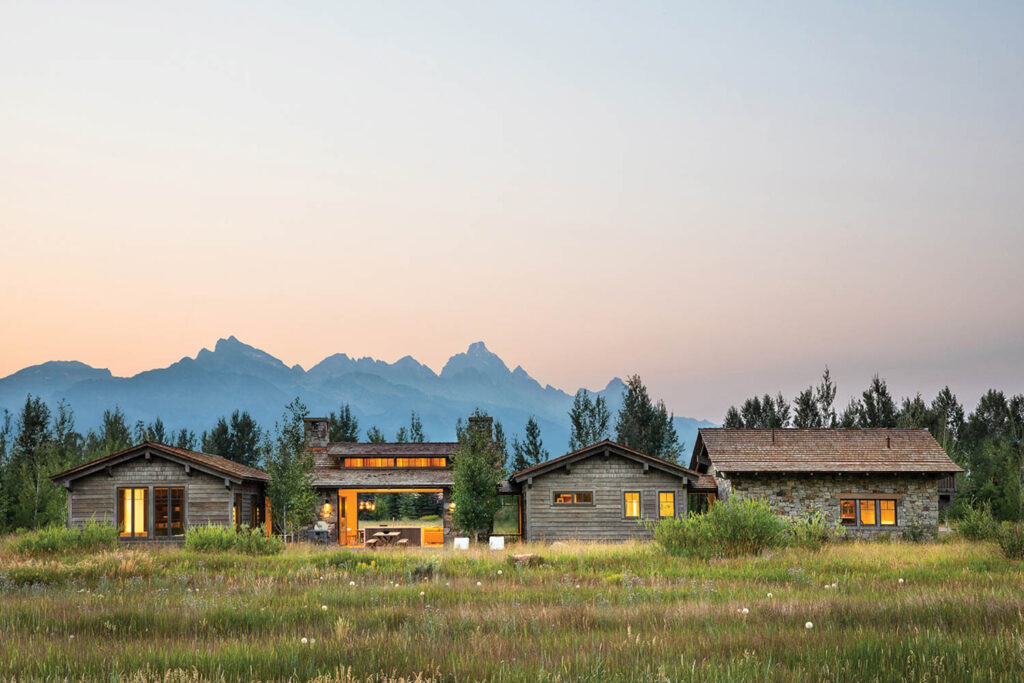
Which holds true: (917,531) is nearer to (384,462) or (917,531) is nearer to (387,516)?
(384,462)

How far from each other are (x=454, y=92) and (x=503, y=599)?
22.5 metres

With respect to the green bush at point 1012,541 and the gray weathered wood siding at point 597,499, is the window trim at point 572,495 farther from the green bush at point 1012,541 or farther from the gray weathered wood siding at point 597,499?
the green bush at point 1012,541

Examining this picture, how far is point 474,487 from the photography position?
31125 millimetres

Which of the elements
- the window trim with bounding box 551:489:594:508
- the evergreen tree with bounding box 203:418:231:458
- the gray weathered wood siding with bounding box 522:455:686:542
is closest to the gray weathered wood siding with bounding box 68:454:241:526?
the gray weathered wood siding with bounding box 522:455:686:542

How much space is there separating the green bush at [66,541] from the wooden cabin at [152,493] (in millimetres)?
7618

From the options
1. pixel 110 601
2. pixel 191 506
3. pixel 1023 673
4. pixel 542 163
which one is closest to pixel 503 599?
pixel 110 601

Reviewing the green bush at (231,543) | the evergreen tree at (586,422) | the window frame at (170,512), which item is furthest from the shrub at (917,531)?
the evergreen tree at (586,422)

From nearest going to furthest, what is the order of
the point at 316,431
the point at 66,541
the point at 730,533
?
1. the point at 730,533
2. the point at 66,541
3. the point at 316,431

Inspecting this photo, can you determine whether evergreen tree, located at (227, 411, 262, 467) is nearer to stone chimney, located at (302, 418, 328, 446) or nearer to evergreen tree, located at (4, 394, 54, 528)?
evergreen tree, located at (4, 394, 54, 528)

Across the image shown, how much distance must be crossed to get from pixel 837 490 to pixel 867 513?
1.52m

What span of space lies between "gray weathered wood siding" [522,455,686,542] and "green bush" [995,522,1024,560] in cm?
1381

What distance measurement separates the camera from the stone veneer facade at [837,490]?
3350 cm

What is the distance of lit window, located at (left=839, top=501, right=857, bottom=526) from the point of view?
33.5 metres

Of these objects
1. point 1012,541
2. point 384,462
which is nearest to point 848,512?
point 1012,541
